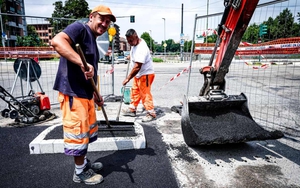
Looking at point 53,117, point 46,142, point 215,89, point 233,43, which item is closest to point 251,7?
point 233,43

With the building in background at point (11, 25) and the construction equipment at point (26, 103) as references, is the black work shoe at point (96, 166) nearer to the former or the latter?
the construction equipment at point (26, 103)

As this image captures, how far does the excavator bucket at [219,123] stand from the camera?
2.88 meters

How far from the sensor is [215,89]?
3.27 m

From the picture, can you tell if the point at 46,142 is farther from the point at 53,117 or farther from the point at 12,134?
the point at 53,117

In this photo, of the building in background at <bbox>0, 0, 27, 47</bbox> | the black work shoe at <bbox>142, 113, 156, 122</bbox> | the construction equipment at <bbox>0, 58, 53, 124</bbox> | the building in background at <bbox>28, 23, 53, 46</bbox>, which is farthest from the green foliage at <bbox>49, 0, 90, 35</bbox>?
the black work shoe at <bbox>142, 113, 156, 122</bbox>

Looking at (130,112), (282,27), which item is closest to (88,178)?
(130,112)

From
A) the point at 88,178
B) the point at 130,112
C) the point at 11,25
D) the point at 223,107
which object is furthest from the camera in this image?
the point at 11,25

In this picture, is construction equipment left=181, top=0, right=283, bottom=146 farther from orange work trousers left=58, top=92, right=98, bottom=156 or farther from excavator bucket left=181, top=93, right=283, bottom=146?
orange work trousers left=58, top=92, right=98, bottom=156

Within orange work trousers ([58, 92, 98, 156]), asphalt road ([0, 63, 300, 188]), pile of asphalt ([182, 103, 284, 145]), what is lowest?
asphalt road ([0, 63, 300, 188])

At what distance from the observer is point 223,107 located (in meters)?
3.37

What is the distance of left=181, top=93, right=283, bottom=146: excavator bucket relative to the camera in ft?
9.44

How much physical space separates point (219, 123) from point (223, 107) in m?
0.32

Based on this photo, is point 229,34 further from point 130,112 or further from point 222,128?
point 130,112

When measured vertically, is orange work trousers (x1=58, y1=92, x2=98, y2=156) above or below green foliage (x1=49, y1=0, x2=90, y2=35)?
below
